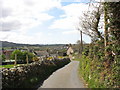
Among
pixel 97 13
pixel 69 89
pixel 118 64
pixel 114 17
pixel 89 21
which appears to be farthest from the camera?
pixel 89 21

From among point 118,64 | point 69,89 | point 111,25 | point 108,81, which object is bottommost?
point 69,89

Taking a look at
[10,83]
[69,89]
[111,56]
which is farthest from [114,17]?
[10,83]

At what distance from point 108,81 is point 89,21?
1242 centimetres

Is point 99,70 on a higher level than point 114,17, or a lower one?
lower

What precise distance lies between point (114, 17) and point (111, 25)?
1.48 feet

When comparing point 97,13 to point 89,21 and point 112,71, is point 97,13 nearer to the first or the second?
point 89,21

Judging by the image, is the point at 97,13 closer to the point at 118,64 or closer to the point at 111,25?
the point at 111,25

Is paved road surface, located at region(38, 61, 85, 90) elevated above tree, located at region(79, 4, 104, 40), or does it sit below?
below

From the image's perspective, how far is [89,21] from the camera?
2044 centimetres

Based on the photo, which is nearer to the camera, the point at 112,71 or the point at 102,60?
the point at 112,71

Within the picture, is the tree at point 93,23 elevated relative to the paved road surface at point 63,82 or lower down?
elevated

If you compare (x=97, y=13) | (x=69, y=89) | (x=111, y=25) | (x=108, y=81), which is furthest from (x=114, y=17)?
(x=97, y=13)

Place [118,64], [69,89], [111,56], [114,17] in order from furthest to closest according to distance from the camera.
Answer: [69,89] < [111,56] < [114,17] < [118,64]

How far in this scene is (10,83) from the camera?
10.8m
